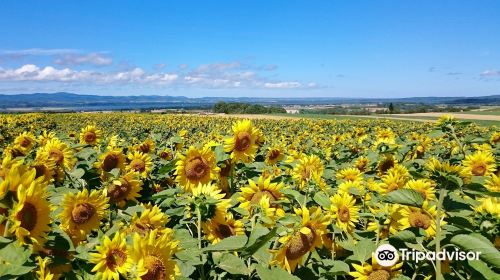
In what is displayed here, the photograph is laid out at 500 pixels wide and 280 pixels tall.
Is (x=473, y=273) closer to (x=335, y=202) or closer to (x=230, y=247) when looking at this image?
(x=230, y=247)

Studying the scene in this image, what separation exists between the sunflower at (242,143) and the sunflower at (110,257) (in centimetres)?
140

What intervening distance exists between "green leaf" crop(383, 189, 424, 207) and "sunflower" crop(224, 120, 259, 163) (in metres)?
1.49

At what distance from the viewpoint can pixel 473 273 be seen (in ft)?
5.77

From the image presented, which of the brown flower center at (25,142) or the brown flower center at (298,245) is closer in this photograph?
the brown flower center at (298,245)

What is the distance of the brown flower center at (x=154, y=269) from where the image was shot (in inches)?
65.2

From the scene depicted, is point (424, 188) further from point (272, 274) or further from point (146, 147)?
point (146, 147)

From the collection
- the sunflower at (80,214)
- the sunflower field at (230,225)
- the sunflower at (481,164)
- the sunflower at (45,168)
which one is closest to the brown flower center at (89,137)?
the sunflower field at (230,225)

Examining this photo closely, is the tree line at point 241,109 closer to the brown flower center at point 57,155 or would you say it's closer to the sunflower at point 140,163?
the sunflower at point 140,163

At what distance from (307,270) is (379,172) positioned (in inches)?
108

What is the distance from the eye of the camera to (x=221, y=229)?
8.14ft

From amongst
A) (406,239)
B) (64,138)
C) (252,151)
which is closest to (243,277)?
(406,239)

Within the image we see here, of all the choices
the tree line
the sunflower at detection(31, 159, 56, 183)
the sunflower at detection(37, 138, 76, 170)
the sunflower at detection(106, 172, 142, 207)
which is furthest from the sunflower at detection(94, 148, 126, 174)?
the tree line

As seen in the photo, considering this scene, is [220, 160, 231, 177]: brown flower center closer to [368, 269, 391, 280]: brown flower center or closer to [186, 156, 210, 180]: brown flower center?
[186, 156, 210, 180]: brown flower center

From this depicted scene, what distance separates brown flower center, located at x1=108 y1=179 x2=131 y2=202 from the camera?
3.23 meters
